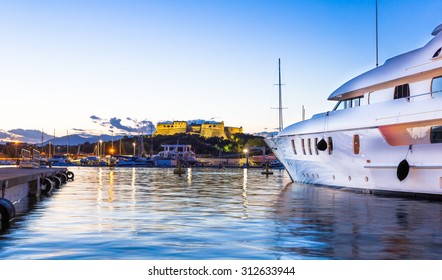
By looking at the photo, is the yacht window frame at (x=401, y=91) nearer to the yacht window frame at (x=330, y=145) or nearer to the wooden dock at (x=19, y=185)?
the yacht window frame at (x=330, y=145)

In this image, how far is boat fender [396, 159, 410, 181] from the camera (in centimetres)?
2672

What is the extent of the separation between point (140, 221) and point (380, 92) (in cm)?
1633

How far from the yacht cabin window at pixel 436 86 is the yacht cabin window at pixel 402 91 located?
1606mm

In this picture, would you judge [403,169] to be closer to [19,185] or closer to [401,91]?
[401,91]

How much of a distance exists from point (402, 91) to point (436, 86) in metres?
2.30

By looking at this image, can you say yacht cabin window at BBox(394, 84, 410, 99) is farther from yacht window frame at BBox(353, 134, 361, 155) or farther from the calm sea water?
the calm sea water

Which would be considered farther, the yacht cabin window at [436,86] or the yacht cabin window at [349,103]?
the yacht cabin window at [349,103]

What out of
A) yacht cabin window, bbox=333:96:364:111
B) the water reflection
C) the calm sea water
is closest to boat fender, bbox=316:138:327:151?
yacht cabin window, bbox=333:96:364:111

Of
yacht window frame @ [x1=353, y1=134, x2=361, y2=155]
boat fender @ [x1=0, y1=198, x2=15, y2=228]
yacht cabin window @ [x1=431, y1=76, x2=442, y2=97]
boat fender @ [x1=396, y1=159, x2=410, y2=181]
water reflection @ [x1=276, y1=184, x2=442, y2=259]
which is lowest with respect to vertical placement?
water reflection @ [x1=276, y1=184, x2=442, y2=259]

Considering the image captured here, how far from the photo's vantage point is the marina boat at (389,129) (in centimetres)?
2530

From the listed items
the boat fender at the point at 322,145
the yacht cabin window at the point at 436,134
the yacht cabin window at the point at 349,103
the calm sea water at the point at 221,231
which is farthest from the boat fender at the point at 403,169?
the boat fender at the point at 322,145

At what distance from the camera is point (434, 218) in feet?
60.6
